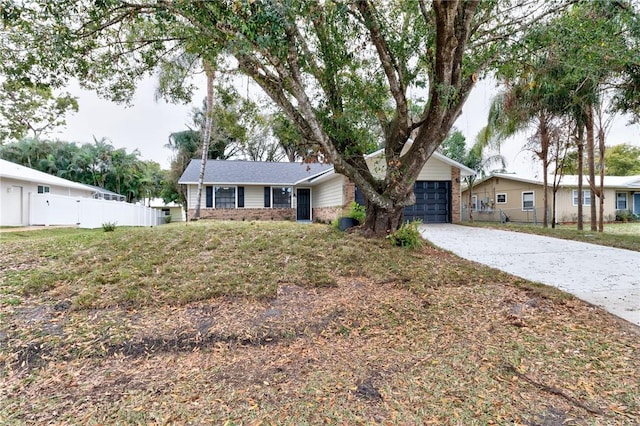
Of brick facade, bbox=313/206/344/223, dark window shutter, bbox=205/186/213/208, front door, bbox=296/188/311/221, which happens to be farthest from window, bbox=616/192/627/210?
dark window shutter, bbox=205/186/213/208

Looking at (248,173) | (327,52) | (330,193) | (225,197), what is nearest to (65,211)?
(225,197)

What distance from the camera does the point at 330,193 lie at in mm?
16250

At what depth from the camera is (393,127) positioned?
281 inches

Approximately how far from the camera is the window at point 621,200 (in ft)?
69.7

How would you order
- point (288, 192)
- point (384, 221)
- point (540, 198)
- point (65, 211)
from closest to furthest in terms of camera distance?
1. point (384, 221)
2. point (65, 211)
3. point (540, 198)
4. point (288, 192)

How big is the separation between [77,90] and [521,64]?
32.2 feet

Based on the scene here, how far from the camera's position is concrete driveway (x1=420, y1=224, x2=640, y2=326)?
14.8 ft

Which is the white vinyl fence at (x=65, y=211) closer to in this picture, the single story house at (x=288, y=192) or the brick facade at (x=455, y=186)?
the single story house at (x=288, y=192)

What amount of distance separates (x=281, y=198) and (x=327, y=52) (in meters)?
13.6

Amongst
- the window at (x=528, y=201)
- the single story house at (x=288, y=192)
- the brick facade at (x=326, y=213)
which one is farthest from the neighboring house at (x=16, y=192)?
the window at (x=528, y=201)

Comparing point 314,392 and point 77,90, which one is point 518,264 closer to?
point 314,392

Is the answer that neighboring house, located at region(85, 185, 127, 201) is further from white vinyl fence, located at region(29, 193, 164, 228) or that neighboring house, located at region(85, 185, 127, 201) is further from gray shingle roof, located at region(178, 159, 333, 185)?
gray shingle roof, located at region(178, 159, 333, 185)

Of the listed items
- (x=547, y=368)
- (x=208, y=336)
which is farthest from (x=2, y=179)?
(x=547, y=368)

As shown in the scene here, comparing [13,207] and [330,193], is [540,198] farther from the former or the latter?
[13,207]
